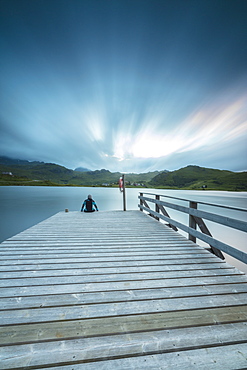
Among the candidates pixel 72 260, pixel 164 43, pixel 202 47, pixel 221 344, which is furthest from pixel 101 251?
pixel 164 43

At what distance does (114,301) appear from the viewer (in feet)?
5.68

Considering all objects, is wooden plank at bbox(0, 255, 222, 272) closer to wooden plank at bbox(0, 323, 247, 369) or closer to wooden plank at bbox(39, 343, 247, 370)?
wooden plank at bbox(0, 323, 247, 369)

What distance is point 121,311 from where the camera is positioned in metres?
1.59

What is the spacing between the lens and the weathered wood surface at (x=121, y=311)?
113 centimetres

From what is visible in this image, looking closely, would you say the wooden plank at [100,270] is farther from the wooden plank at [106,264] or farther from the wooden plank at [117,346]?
the wooden plank at [117,346]

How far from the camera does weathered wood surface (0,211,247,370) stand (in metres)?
1.13

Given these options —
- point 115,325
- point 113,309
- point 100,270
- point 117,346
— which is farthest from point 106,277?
point 117,346

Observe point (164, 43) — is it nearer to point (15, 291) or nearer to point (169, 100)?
point (169, 100)

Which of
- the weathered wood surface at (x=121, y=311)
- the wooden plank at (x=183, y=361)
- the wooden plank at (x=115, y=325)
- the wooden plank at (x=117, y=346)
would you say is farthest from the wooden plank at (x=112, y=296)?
the wooden plank at (x=183, y=361)

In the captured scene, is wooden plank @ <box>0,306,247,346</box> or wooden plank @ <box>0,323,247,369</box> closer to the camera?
wooden plank @ <box>0,323,247,369</box>

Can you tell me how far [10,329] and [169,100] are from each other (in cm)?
2892

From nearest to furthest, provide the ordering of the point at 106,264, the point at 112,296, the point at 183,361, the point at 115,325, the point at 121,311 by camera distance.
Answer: the point at 183,361
the point at 115,325
the point at 121,311
the point at 112,296
the point at 106,264

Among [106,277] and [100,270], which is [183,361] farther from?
[100,270]

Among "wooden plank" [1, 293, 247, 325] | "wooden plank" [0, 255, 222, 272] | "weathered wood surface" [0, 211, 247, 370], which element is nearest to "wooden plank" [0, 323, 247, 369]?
"weathered wood surface" [0, 211, 247, 370]
